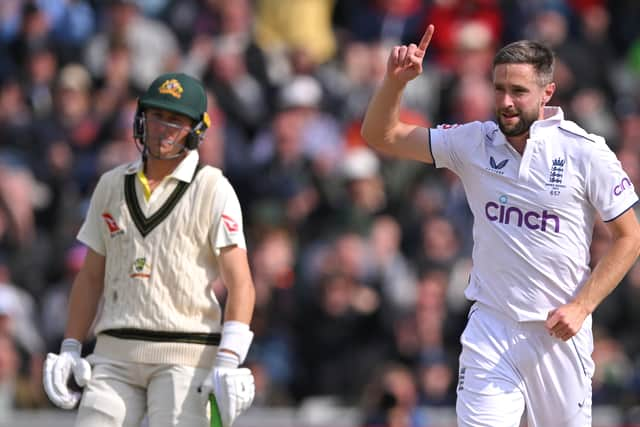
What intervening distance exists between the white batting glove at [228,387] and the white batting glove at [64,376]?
2.02ft

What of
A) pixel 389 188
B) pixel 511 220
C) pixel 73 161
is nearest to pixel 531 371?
pixel 511 220

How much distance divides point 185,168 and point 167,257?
1.58ft

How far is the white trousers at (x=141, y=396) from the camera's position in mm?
6895

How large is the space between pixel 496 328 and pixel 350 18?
8470 millimetres

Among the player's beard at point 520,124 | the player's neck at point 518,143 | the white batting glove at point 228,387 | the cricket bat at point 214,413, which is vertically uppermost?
the player's beard at point 520,124

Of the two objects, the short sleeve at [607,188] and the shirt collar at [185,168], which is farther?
the shirt collar at [185,168]

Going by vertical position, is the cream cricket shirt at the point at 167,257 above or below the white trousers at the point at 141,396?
above

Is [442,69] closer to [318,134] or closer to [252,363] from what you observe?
[318,134]

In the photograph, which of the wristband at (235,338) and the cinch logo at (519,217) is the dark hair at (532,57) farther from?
the wristband at (235,338)

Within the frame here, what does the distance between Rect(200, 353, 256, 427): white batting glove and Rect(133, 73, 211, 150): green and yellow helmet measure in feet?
3.75

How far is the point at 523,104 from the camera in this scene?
6703mm

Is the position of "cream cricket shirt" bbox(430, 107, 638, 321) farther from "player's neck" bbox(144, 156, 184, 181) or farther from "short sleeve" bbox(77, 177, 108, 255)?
"short sleeve" bbox(77, 177, 108, 255)

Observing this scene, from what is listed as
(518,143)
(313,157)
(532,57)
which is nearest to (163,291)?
(518,143)

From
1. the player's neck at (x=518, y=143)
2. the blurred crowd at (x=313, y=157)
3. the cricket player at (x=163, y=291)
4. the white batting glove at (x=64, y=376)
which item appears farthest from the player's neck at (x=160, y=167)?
the blurred crowd at (x=313, y=157)
